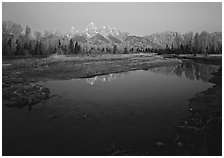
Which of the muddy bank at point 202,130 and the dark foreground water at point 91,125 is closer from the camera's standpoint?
the muddy bank at point 202,130

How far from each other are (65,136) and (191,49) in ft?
366

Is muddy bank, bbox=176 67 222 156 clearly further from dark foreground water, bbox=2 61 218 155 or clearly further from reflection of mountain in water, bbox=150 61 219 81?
reflection of mountain in water, bbox=150 61 219 81

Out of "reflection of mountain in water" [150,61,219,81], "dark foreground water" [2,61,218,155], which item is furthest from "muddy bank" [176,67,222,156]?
"reflection of mountain in water" [150,61,219,81]

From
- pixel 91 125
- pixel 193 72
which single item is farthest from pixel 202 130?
pixel 193 72

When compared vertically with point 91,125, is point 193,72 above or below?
above

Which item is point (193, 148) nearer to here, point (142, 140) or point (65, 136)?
point (142, 140)

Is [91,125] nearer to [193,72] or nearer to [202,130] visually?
[202,130]

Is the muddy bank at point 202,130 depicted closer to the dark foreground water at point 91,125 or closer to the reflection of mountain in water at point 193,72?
the dark foreground water at point 91,125

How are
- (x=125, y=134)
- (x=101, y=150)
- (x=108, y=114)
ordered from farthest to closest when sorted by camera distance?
(x=108, y=114), (x=125, y=134), (x=101, y=150)

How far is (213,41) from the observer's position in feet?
384

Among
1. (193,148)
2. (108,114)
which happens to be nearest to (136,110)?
(108,114)

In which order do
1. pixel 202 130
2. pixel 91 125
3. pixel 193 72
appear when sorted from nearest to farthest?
pixel 202 130 < pixel 91 125 < pixel 193 72

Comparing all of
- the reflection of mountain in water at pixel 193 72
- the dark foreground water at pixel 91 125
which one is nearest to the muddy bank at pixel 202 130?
the dark foreground water at pixel 91 125

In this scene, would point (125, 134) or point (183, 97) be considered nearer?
point (125, 134)
